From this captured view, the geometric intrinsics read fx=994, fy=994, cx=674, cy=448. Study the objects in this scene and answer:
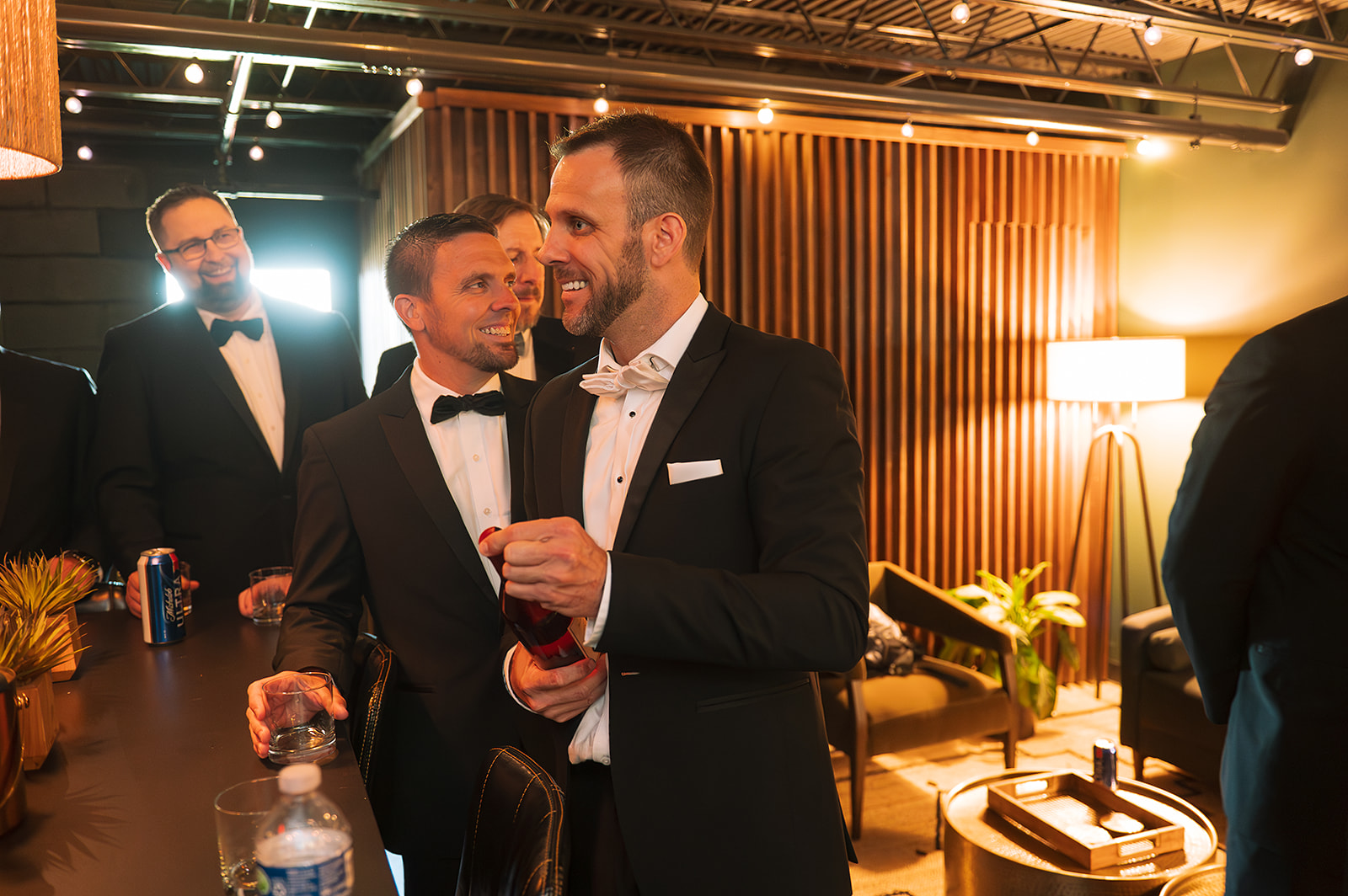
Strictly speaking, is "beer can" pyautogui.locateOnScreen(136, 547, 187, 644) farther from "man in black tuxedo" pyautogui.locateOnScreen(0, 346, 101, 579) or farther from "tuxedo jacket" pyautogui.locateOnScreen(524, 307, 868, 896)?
"tuxedo jacket" pyautogui.locateOnScreen(524, 307, 868, 896)

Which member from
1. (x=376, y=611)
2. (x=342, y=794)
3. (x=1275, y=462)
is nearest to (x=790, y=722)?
(x=342, y=794)

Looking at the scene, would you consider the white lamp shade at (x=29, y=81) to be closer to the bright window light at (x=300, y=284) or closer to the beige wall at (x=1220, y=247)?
the beige wall at (x=1220, y=247)

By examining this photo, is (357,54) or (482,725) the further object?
(357,54)

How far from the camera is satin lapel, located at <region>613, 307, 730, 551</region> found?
150 centimetres

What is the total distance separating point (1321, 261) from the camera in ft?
17.5

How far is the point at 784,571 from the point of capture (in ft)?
4.61

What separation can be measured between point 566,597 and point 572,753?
45cm

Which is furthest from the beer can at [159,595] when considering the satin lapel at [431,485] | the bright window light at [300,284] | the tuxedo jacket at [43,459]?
the bright window light at [300,284]

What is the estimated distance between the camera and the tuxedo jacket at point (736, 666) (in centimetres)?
144

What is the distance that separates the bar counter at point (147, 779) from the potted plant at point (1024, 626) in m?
4.19

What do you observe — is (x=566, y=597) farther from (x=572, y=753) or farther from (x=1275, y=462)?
(x=1275, y=462)

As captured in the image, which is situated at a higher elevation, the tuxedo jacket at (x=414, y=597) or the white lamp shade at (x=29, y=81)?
the white lamp shade at (x=29, y=81)

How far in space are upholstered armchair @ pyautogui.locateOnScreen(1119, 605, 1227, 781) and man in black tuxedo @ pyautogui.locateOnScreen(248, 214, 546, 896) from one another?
3.52 metres

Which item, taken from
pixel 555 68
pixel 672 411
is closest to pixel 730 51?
pixel 555 68
